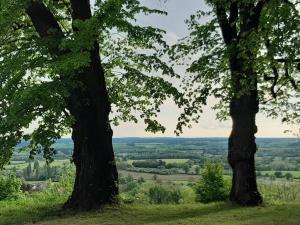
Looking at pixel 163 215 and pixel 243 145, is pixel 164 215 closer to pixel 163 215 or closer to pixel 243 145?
pixel 163 215

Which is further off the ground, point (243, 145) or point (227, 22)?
point (227, 22)

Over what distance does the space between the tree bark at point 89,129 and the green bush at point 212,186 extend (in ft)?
24.7

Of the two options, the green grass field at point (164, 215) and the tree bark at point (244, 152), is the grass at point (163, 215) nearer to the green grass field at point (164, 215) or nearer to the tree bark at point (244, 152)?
the green grass field at point (164, 215)

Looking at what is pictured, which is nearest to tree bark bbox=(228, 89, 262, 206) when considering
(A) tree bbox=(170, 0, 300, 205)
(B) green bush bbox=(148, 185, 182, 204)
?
(A) tree bbox=(170, 0, 300, 205)

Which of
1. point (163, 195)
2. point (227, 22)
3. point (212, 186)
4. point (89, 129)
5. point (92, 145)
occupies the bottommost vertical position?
point (163, 195)

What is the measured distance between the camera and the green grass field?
17.8 metres

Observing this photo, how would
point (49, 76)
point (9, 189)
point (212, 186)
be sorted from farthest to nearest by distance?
point (9, 189) < point (212, 186) < point (49, 76)

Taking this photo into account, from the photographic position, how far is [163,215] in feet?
65.1

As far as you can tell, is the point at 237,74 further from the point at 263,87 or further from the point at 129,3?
the point at 129,3

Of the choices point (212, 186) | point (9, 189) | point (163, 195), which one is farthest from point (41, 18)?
point (163, 195)

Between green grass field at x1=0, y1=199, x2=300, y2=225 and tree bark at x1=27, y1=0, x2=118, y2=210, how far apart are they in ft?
3.20

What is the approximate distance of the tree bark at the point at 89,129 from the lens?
836 inches

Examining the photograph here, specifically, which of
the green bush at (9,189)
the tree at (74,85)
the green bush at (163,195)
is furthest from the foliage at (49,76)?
the green bush at (163,195)

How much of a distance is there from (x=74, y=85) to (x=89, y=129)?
8.64ft
